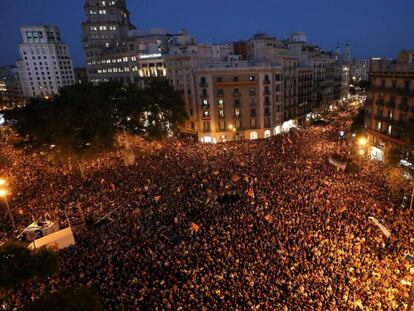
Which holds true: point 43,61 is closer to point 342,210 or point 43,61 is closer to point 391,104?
point 391,104

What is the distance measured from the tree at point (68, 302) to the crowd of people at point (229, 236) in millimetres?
3717

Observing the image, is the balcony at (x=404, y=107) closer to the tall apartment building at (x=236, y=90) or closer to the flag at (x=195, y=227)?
the tall apartment building at (x=236, y=90)

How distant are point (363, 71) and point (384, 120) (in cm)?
18051

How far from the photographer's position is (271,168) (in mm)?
A: 32219

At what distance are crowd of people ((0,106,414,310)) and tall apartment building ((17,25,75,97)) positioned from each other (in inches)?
4312

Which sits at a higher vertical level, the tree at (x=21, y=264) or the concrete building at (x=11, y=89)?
the concrete building at (x=11, y=89)

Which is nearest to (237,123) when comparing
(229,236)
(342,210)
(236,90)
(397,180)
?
(236,90)

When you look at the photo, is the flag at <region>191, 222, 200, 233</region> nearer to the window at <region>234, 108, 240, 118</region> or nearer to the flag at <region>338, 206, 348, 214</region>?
the flag at <region>338, 206, 348, 214</region>

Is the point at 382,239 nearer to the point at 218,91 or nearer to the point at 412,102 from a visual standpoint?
the point at 412,102

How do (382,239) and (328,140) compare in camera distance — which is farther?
(328,140)

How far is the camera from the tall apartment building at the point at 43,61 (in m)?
125

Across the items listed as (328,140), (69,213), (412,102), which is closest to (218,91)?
(328,140)

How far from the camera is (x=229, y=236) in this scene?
63.3ft

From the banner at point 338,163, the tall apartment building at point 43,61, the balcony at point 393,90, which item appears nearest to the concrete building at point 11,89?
the tall apartment building at point 43,61
